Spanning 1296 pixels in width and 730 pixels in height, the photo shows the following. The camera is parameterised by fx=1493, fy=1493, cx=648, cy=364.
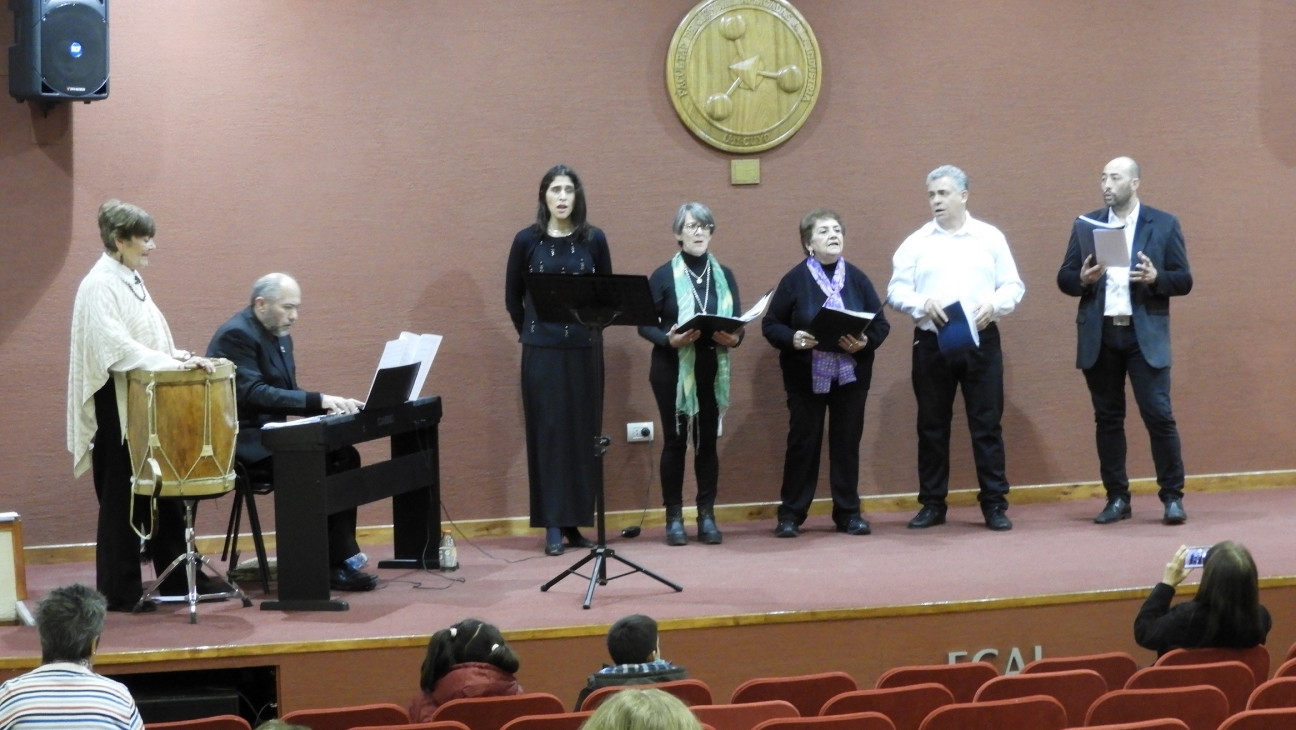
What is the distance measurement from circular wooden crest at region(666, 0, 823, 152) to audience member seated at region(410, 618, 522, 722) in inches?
144

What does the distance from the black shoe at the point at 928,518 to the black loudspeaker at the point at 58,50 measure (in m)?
4.00

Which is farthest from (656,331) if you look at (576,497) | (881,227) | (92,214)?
(92,214)

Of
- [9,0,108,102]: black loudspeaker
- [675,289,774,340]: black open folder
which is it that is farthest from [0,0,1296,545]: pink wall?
[675,289,774,340]: black open folder

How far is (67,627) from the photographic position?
11.0ft

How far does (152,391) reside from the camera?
16.6 ft

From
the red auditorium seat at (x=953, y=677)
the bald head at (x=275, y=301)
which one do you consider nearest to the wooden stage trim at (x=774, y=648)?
the red auditorium seat at (x=953, y=677)

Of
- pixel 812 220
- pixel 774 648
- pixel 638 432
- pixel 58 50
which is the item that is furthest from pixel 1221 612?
pixel 58 50

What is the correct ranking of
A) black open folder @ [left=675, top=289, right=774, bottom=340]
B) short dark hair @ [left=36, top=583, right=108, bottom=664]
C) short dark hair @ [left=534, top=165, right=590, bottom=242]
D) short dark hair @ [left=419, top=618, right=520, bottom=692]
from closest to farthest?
short dark hair @ [left=36, top=583, right=108, bottom=664]
short dark hair @ [left=419, top=618, right=520, bottom=692]
black open folder @ [left=675, top=289, right=774, bottom=340]
short dark hair @ [left=534, top=165, right=590, bottom=242]

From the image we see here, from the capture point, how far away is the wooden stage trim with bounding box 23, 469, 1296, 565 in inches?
260

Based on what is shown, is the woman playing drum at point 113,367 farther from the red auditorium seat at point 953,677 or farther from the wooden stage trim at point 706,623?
the red auditorium seat at point 953,677

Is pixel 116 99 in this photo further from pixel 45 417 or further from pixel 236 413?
pixel 236 413

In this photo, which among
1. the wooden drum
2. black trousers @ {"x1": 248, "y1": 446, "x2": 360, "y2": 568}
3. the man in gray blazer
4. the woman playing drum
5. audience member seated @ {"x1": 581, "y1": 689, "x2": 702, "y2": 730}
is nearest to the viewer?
audience member seated @ {"x1": 581, "y1": 689, "x2": 702, "y2": 730}

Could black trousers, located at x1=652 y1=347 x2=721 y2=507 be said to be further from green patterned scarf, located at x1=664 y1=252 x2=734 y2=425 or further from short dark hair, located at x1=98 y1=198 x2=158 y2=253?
short dark hair, located at x1=98 y1=198 x2=158 y2=253

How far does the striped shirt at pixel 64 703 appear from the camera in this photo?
10.5 ft
